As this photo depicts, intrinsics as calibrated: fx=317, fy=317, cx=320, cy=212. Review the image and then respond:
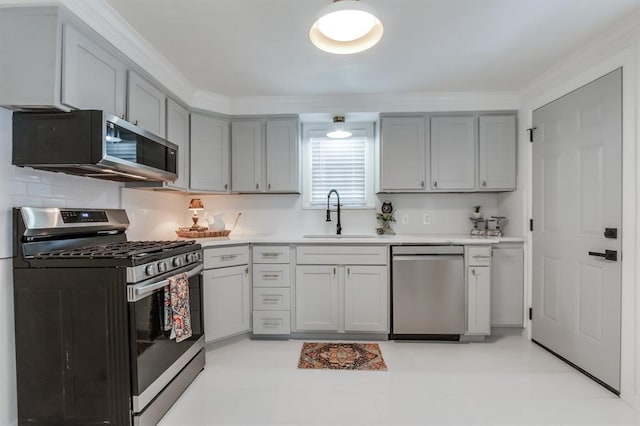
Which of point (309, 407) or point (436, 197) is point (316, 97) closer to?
point (436, 197)

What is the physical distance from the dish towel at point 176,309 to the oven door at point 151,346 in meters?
0.03

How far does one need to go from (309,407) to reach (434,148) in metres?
2.55

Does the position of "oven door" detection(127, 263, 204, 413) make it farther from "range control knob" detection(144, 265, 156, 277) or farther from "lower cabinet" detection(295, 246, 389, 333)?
"lower cabinet" detection(295, 246, 389, 333)

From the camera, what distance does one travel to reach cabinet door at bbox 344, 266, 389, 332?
2928mm

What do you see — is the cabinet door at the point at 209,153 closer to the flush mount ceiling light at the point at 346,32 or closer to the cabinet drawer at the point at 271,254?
the cabinet drawer at the point at 271,254

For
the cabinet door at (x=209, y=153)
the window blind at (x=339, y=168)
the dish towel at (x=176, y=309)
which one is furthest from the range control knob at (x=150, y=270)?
the window blind at (x=339, y=168)

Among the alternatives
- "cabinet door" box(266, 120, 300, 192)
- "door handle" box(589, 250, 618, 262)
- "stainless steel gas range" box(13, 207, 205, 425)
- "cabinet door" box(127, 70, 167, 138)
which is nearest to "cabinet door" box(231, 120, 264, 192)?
"cabinet door" box(266, 120, 300, 192)

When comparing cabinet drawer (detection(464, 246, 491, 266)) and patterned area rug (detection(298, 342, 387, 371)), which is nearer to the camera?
patterned area rug (detection(298, 342, 387, 371))

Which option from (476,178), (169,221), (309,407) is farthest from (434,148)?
(169,221)

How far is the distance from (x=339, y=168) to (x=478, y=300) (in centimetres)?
194

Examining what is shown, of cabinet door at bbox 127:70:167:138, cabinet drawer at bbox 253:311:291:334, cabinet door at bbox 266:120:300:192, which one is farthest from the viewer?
cabinet door at bbox 266:120:300:192

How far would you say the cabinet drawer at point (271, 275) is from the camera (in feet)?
9.82

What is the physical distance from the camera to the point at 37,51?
158cm

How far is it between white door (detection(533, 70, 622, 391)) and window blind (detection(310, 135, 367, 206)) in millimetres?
1671
